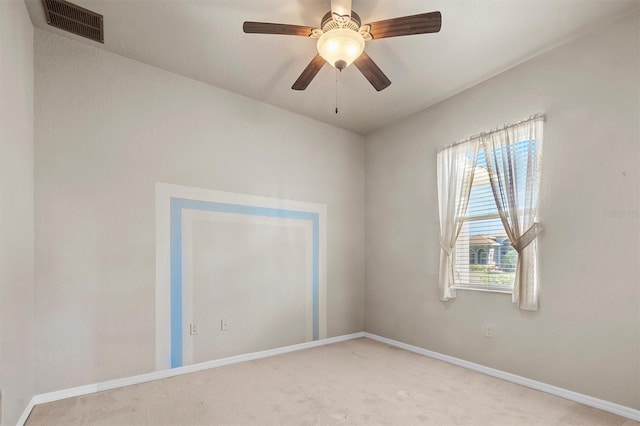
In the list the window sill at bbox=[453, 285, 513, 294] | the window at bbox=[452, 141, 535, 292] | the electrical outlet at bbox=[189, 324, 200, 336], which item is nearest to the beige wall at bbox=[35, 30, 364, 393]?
the electrical outlet at bbox=[189, 324, 200, 336]

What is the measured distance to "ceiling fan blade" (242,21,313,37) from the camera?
218cm

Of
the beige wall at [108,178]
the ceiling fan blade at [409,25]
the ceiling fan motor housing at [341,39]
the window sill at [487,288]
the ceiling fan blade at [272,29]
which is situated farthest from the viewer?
the window sill at [487,288]

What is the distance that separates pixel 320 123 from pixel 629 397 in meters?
4.01

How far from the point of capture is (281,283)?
4023 mm

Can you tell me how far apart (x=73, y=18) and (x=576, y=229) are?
14.2 feet

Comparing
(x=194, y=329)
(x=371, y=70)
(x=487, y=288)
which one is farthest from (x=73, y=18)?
(x=487, y=288)

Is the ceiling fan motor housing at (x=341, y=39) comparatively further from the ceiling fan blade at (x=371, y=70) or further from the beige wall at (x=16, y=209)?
the beige wall at (x=16, y=209)

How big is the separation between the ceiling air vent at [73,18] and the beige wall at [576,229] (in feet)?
11.4

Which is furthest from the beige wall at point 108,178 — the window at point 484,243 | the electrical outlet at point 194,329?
the window at point 484,243

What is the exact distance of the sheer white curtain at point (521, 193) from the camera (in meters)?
2.96

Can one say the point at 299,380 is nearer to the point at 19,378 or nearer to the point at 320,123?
the point at 19,378

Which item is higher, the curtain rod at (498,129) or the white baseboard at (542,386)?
the curtain rod at (498,129)

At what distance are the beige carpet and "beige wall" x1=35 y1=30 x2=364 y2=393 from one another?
41cm

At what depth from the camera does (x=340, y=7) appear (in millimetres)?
2234
